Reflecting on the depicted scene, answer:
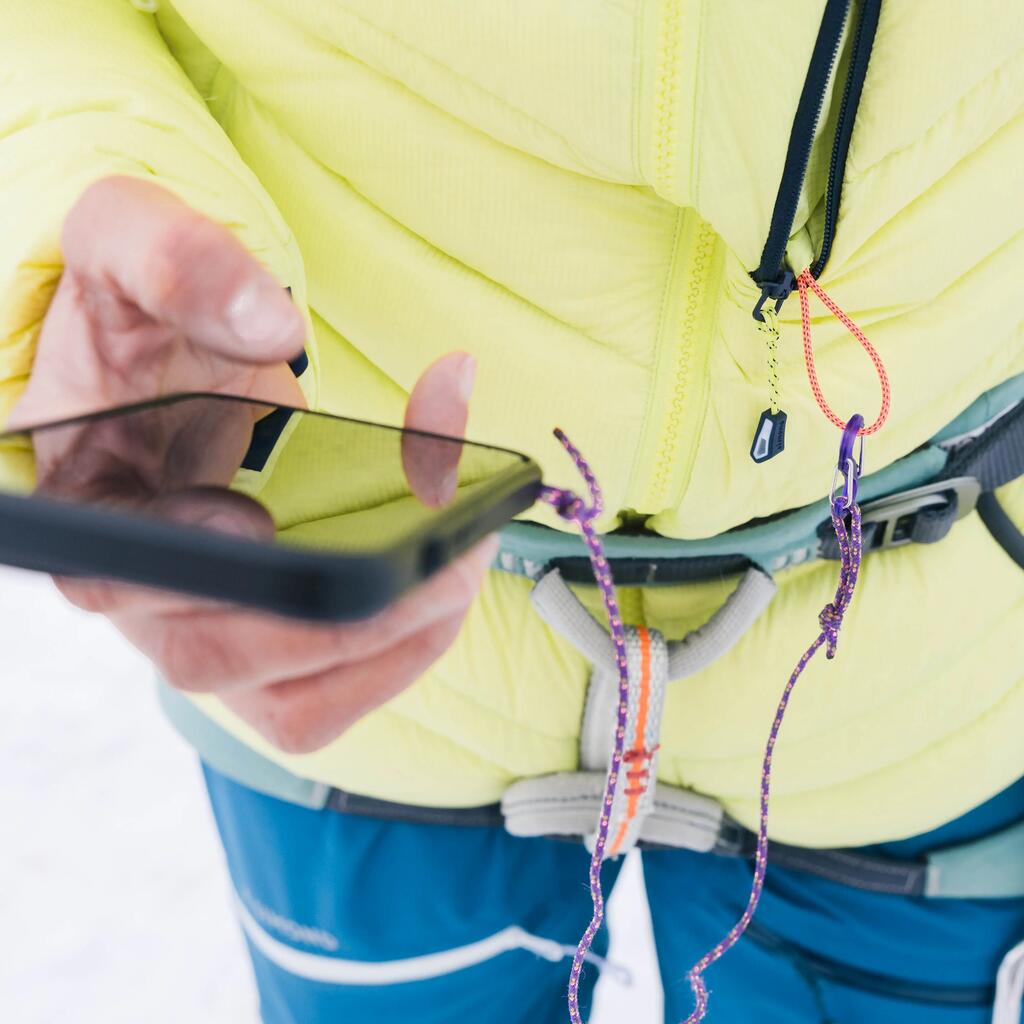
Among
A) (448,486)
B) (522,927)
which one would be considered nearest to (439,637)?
(448,486)

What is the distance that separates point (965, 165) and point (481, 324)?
0.56ft

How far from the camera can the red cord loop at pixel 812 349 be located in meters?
0.34

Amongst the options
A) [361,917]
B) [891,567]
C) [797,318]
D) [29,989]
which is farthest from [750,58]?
[29,989]

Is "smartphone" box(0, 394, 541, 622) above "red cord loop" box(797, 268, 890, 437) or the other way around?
the other way around

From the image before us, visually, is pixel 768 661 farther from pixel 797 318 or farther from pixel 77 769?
pixel 77 769

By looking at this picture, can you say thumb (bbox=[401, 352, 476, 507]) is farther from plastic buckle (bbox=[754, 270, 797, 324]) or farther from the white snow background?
the white snow background

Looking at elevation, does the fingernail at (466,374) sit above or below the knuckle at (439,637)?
above

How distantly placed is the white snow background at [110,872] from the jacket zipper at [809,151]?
1.92ft

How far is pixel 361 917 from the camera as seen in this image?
20.9 inches

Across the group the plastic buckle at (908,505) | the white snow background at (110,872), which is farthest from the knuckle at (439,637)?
the white snow background at (110,872)

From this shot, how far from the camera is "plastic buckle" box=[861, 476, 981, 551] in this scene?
430mm

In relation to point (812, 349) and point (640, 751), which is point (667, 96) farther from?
point (640, 751)

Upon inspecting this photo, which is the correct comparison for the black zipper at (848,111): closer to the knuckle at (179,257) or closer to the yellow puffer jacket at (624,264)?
the yellow puffer jacket at (624,264)

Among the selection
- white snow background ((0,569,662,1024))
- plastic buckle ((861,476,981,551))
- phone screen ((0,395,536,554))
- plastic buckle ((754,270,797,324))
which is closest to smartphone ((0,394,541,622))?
phone screen ((0,395,536,554))
